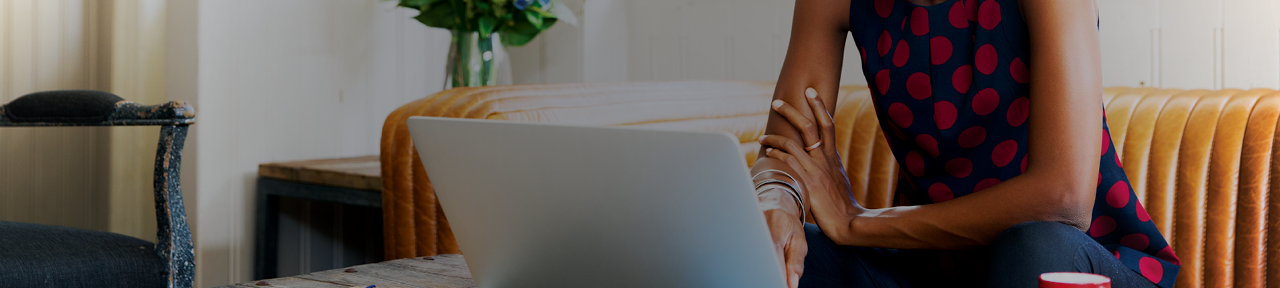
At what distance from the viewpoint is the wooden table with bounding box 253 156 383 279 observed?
151 cm

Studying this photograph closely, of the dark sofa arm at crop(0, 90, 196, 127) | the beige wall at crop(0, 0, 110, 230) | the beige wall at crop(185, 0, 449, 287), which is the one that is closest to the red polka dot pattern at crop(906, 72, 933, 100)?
the dark sofa arm at crop(0, 90, 196, 127)

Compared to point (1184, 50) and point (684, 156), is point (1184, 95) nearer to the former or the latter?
point (1184, 50)

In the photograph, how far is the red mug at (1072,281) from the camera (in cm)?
41

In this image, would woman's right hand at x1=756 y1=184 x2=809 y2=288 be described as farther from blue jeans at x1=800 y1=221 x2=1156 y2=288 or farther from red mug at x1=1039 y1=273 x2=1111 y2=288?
red mug at x1=1039 y1=273 x2=1111 y2=288

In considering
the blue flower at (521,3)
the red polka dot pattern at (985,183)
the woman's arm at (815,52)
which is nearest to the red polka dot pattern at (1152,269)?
the red polka dot pattern at (985,183)

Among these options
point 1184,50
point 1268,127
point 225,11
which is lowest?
point 1268,127

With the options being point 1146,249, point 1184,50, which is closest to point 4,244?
point 1146,249

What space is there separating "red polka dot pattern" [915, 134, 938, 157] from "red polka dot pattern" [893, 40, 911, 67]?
0.08 m

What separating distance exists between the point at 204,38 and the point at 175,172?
494 mm

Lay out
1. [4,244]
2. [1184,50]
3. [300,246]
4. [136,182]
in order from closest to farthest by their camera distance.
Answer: [4,244], [1184,50], [136,182], [300,246]

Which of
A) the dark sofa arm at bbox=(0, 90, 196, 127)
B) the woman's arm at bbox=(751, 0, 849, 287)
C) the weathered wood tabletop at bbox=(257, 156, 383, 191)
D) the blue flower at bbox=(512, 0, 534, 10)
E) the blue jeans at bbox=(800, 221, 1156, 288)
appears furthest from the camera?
the blue flower at bbox=(512, 0, 534, 10)

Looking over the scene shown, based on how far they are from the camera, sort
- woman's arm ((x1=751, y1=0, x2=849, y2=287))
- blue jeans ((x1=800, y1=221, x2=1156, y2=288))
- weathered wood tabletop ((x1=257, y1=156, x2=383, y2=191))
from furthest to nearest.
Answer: weathered wood tabletop ((x1=257, y1=156, x2=383, y2=191))
woman's arm ((x1=751, y1=0, x2=849, y2=287))
blue jeans ((x1=800, y1=221, x2=1156, y2=288))

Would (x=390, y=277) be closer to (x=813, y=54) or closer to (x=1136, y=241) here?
(x=813, y=54)

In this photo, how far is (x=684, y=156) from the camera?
0.46 m
